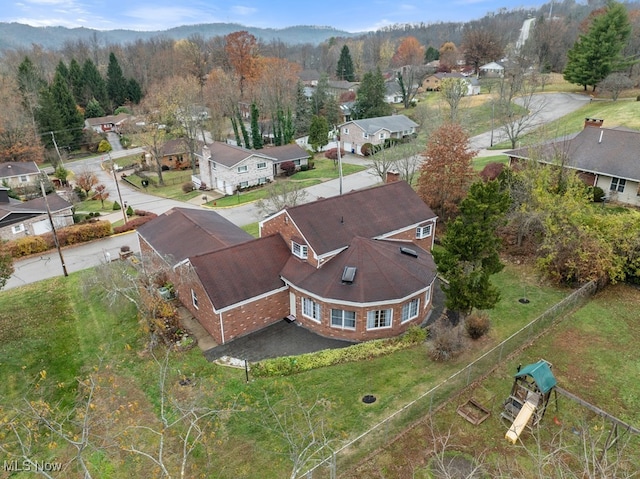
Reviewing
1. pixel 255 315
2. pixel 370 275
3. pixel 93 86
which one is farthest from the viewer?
pixel 93 86

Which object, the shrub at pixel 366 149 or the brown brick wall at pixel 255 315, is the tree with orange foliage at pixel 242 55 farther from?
the brown brick wall at pixel 255 315

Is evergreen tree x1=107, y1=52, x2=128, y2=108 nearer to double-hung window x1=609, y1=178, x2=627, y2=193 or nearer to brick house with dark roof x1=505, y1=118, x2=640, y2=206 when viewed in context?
brick house with dark roof x1=505, y1=118, x2=640, y2=206

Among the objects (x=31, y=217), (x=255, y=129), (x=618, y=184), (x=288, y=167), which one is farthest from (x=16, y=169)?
(x=618, y=184)

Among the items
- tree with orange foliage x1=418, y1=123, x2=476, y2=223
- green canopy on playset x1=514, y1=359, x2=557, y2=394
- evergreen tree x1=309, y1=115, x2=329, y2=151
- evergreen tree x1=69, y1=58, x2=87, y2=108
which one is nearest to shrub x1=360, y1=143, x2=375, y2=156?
evergreen tree x1=309, y1=115, x2=329, y2=151

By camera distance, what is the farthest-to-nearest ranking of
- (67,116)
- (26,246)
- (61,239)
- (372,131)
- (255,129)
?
(67,116) → (255,129) → (372,131) → (61,239) → (26,246)

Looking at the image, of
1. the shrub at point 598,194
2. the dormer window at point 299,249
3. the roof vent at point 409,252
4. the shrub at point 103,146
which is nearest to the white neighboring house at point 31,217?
the dormer window at point 299,249

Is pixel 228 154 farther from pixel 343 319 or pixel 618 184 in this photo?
pixel 618 184

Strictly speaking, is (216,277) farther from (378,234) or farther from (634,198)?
(634,198)
